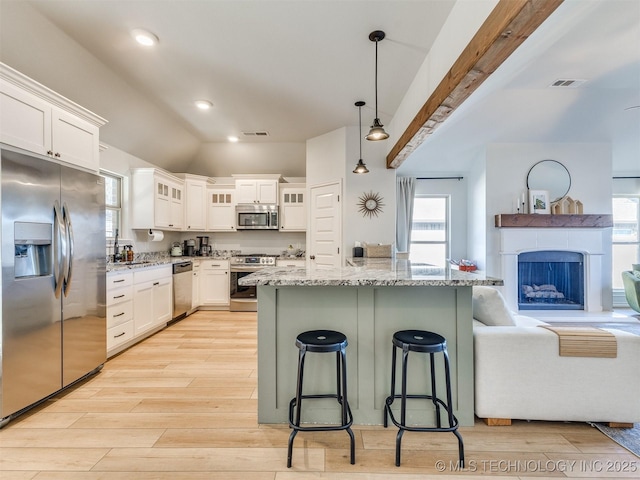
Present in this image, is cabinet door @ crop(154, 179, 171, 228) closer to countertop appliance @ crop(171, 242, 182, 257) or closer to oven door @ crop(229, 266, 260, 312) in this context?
countertop appliance @ crop(171, 242, 182, 257)

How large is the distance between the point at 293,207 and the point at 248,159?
1.31m

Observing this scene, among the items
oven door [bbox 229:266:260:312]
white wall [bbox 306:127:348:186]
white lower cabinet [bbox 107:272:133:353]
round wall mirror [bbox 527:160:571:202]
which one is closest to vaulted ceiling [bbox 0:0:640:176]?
white wall [bbox 306:127:348:186]

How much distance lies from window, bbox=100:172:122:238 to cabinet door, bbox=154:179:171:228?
1.57 feet

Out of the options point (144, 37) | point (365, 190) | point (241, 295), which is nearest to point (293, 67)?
point (144, 37)

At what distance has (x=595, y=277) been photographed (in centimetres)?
497

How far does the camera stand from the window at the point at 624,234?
18.9 feet

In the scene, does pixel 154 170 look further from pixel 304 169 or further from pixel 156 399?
pixel 156 399

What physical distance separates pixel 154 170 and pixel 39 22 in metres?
2.25

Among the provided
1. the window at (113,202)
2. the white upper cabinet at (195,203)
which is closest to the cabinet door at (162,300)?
the window at (113,202)

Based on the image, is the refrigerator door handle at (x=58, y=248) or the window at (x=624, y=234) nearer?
the refrigerator door handle at (x=58, y=248)

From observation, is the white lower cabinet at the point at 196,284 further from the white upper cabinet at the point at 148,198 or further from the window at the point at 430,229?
the window at the point at 430,229

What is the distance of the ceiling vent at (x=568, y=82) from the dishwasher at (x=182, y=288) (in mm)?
5634

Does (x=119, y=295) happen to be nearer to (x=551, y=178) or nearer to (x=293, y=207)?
(x=293, y=207)

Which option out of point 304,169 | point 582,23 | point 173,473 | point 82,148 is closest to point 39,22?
point 82,148
